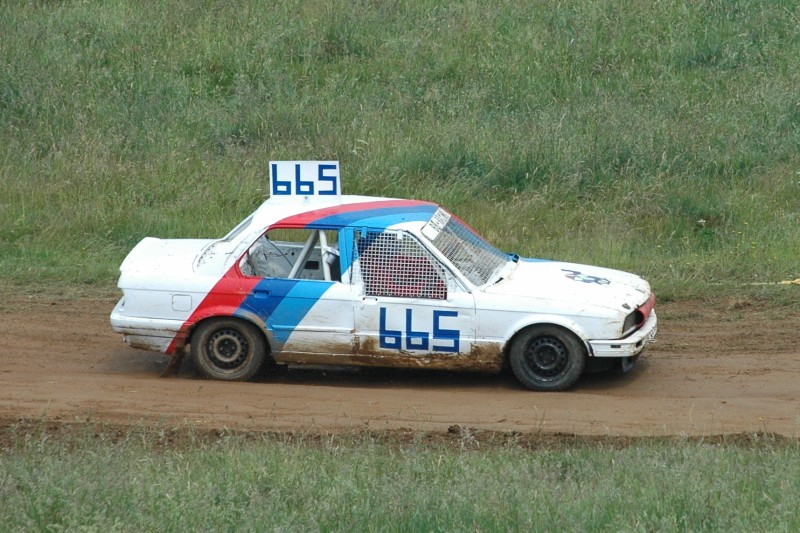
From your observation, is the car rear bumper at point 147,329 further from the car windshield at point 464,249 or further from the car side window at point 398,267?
the car windshield at point 464,249

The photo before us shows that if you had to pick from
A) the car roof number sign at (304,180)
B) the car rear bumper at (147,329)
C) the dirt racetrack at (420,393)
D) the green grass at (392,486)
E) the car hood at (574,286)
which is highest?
the car roof number sign at (304,180)

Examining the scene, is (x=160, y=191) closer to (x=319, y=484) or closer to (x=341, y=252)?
(x=341, y=252)

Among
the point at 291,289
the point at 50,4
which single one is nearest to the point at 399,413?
the point at 291,289

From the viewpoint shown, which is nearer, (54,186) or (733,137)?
(54,186)

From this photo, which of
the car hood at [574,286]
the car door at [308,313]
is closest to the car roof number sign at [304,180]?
the car door at [308,313]

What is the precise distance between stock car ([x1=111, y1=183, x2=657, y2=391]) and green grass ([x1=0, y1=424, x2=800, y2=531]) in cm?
145

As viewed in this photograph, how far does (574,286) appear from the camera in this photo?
364 inches

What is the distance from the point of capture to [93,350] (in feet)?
34.0

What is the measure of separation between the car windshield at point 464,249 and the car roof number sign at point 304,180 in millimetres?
941

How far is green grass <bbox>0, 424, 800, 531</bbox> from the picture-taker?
18.0 ft

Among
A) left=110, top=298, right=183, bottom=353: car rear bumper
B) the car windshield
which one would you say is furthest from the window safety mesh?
left=110, top=298, right=183, bottom=353: car rear bumper

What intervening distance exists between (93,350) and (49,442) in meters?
3.05

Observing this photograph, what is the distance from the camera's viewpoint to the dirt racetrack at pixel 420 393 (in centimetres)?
825

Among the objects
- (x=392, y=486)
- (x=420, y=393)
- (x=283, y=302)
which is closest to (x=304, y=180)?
(x=283, y=302)
